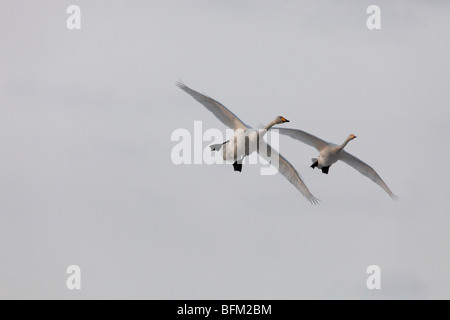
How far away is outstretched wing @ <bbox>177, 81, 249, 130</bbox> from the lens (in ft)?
234

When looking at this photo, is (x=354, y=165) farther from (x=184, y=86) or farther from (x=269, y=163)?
(x=184, y=86)

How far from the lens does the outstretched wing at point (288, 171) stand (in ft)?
243

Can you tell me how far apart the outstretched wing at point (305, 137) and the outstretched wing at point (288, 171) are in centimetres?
182

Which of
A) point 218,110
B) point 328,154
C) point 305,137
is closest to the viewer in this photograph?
point 218,110

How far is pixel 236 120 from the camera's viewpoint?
71.9 metres

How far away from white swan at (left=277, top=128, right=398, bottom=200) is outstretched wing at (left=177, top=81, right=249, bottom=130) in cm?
372

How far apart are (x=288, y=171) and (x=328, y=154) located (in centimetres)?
310

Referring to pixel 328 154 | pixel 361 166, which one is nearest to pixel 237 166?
pixel 328 154

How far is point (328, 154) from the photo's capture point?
252 feet

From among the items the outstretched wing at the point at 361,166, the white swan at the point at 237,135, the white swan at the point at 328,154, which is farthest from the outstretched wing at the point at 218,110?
the outstretched wing at the point at 361,166

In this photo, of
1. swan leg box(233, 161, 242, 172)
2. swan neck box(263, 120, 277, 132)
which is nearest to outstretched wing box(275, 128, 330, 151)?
swan neck box(263, 120, 277, 132)

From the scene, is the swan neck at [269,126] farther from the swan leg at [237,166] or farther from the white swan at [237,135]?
the swan leg at [237,166]

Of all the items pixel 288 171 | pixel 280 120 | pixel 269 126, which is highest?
pixel 280 120

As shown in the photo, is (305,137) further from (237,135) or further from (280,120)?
(237,135)
